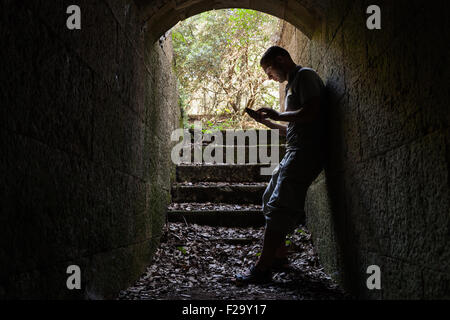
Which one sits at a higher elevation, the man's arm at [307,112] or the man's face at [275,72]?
the man's face at [275,72]

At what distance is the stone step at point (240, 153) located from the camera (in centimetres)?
598

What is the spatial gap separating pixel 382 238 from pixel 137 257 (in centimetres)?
203

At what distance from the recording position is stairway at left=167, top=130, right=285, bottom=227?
4680mm

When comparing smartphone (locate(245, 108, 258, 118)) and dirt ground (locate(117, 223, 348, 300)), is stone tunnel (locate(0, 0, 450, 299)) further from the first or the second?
smartphone (locate(245, 108, 258, 118))

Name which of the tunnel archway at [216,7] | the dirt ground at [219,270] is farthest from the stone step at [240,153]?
the tunnel archway at [216,7]

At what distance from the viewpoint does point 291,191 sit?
9.66ft

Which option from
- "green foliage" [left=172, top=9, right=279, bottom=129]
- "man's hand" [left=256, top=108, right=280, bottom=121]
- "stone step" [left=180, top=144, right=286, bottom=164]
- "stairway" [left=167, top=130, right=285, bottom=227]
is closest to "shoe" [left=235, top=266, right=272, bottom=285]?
"man's hand" [left=256, top=108, right=280, bottom=121]

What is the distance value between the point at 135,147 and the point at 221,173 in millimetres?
2946

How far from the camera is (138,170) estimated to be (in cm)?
306

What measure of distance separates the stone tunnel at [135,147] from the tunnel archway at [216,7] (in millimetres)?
36

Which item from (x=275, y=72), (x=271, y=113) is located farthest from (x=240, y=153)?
(x=271, y=113)

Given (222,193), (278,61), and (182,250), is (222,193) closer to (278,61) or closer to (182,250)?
(182,250)

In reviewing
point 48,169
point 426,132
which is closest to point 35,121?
point 48,169

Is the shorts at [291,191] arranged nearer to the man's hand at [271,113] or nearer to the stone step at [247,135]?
the man's hand at [271,113]
